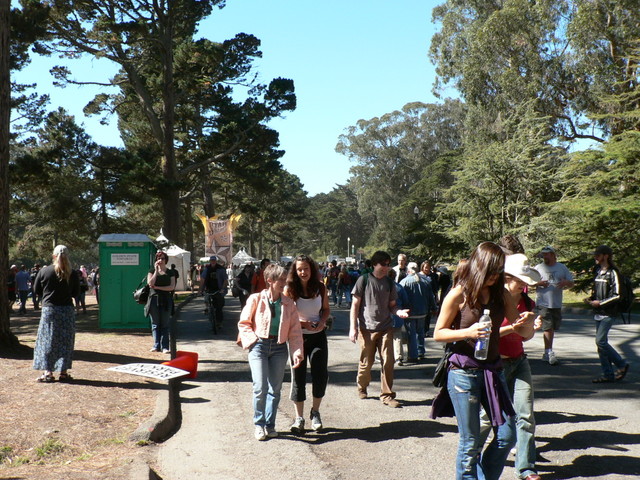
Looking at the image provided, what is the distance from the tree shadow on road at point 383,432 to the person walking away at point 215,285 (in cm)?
961

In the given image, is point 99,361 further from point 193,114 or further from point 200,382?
point 193,114

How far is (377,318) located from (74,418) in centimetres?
334

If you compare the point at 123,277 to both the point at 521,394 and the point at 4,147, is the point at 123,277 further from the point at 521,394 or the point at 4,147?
the point at 521,394

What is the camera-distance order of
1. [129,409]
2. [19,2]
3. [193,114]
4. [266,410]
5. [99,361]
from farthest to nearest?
[193,114], [19,2], [99,361], [129,409], [266,410]

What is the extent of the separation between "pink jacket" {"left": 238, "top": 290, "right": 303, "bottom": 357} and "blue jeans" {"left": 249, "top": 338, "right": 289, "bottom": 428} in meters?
0.08

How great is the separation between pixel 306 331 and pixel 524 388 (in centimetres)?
234

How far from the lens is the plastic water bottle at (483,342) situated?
3.94 metres

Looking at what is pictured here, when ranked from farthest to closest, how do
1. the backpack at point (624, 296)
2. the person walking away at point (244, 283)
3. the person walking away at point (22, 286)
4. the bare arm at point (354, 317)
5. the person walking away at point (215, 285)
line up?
the person walking away at point (22, 286) < the person walking away at point (244, 283) < the person walking away at point (215, 285) < the backpack at point (624, 296) < the bare arm at point (354, 317)

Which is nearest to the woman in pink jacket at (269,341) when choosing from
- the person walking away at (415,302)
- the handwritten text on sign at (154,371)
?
the handwritten text on sign at (154,371)

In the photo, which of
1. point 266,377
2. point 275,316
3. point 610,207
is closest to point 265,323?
point 275,316

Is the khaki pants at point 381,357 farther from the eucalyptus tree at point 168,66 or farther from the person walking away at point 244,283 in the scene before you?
the eucalyptus tree at point 168,66

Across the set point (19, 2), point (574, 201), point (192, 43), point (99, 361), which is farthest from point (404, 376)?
point (192, 43)

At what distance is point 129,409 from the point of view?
737cm

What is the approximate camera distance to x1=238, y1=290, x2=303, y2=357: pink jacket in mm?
6281
